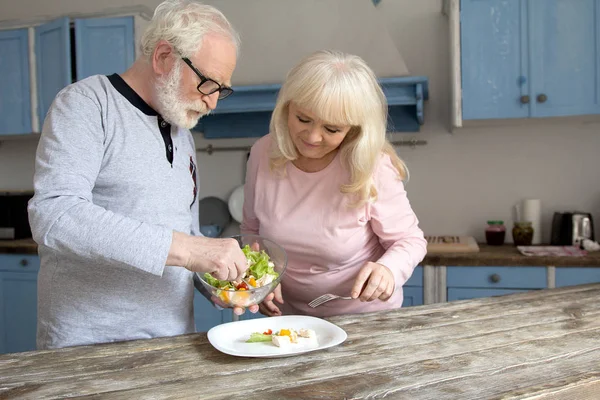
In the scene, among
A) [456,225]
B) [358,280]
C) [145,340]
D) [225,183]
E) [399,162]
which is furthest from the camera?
[225,183]

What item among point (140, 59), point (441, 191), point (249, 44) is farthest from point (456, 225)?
point (140, 59)

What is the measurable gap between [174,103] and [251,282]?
0.53m

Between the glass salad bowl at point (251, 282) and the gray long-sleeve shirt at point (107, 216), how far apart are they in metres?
0.14

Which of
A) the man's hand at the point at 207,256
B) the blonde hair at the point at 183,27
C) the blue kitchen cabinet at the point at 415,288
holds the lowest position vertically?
the blue kitchen cabinet at the point at 415,288

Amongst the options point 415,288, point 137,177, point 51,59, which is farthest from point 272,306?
point 51,59

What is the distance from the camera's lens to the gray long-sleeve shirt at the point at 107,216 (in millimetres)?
1224

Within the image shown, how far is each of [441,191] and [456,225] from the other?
0.23m

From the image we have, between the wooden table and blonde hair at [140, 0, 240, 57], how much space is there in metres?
0.75

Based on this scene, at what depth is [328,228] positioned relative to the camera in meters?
1.75

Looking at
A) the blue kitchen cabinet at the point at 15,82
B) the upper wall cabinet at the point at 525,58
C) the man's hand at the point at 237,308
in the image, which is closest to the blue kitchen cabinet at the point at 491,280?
the upper wall cabinet at the point at 525,58

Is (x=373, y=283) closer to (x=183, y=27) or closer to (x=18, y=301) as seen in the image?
(x=183, y=27)

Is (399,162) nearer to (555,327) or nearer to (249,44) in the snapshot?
(555,327)

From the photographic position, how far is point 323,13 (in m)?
3.59

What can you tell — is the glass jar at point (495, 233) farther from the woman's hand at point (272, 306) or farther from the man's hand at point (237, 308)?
the man's hand at point (237, 308)
